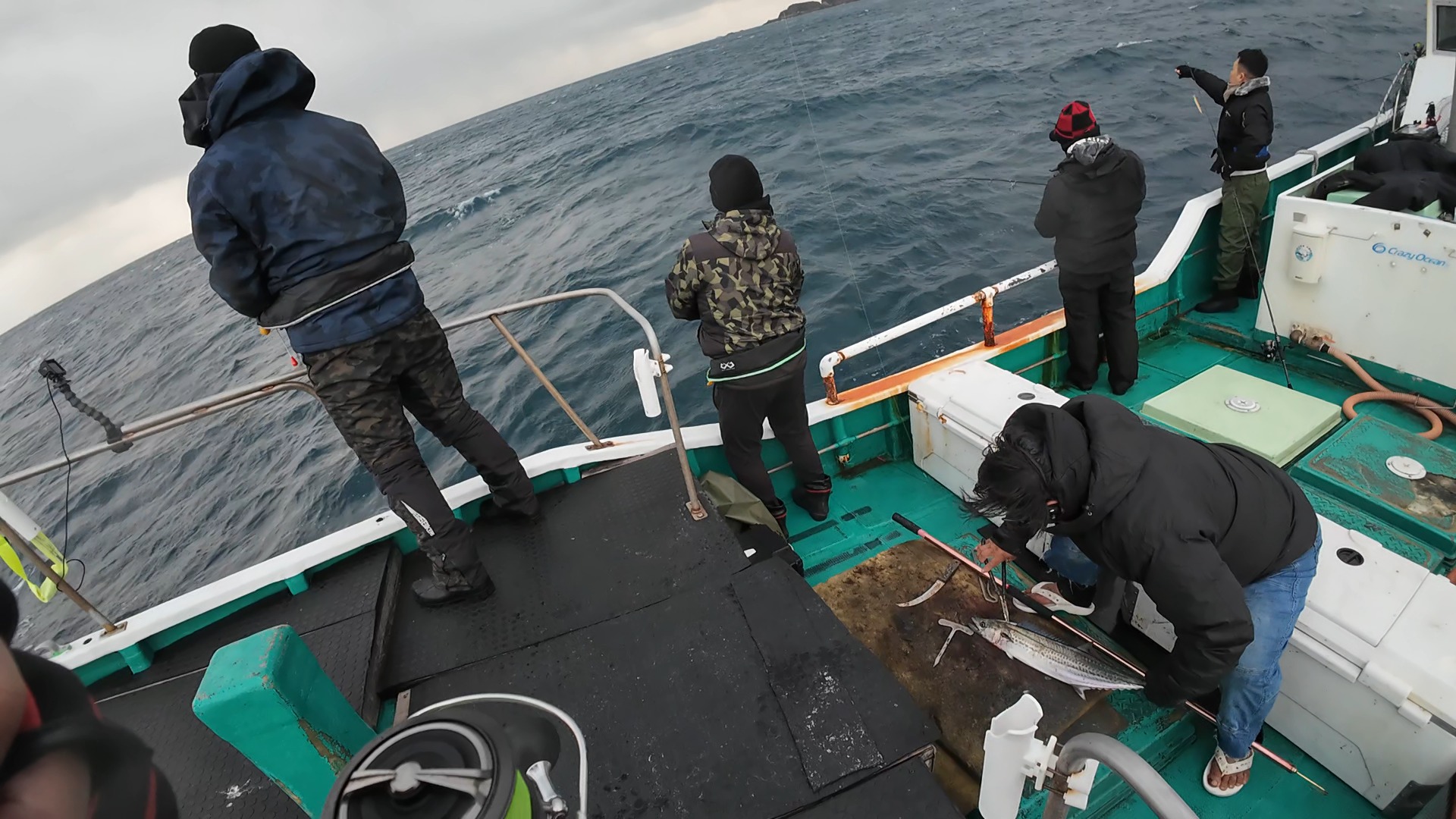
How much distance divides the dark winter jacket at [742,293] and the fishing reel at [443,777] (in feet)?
8.28

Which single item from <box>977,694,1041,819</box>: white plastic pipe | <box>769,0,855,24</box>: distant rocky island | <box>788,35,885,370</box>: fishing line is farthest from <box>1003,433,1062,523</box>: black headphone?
<box>769,0,855,24</box>: distant rocky island

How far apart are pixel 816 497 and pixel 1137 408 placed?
2.41m

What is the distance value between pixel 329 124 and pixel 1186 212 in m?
6.33

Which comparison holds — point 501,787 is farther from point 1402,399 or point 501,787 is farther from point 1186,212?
point 1186,212

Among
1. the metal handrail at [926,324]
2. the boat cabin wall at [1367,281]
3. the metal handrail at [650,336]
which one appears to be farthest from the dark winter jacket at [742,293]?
the boat cabin wall at [1367,281]

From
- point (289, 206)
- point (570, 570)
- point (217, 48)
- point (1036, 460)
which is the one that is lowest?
point (570, 570)

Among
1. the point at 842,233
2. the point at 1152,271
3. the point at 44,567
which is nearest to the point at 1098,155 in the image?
the point at 1152,271

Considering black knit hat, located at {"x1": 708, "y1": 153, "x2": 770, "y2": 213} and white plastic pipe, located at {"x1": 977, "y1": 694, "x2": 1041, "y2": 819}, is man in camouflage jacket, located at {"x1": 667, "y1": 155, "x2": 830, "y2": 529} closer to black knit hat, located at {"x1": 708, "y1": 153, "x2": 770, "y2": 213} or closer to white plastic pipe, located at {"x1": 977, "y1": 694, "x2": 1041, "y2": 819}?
black knit hat, located at {"x1": 708, "y1": 153, "x2": 770, "y2": 213}

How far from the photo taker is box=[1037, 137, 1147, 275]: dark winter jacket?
4164 millimetres

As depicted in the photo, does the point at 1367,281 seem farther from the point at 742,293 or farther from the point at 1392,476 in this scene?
the point at 742,293

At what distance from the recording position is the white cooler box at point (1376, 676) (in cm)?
220

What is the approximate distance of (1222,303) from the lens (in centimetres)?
566

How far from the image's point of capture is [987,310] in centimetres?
450

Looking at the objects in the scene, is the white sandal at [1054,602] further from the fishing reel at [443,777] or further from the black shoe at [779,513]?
the fishing reel at [443,777]
